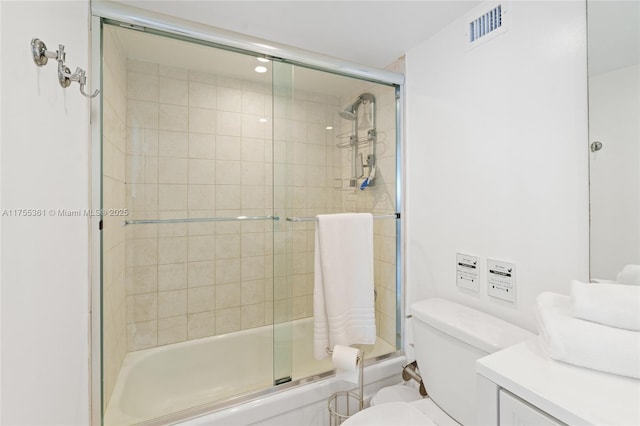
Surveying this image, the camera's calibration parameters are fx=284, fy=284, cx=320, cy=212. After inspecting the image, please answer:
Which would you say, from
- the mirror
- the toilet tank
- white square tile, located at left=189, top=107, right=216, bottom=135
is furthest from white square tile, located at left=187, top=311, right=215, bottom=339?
the mirror

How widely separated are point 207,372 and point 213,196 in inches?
40.5

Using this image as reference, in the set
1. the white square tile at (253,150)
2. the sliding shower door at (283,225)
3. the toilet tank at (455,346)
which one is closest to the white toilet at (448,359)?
the toilet tank at (455,346)

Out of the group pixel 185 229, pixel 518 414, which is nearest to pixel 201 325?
pixel 185 229

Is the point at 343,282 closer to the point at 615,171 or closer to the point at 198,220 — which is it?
the point at 198,220

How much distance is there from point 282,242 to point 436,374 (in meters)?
0.89

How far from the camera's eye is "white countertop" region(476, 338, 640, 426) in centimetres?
55

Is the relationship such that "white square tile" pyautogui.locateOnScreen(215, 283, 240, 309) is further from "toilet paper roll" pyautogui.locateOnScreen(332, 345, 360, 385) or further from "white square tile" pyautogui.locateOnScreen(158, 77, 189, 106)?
"white square tile" pyautogui.locateOnScreen(158, 77, 189, 106)

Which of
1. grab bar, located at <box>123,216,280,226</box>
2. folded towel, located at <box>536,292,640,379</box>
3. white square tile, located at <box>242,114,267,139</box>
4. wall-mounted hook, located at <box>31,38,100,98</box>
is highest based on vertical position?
white square tile, located at <box>242,114,267,139</box>

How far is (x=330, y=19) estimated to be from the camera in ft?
4.40

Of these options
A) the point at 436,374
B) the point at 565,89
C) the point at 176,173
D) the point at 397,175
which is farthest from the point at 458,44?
the point at 176,173

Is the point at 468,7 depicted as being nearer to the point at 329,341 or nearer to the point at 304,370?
the point at 329,341

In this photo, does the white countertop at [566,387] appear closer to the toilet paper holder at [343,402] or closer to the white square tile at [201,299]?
the toilet paper holder at [343,402]

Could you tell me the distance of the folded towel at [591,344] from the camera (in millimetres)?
630

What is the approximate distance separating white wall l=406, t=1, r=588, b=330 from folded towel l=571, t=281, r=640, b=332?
274mm
